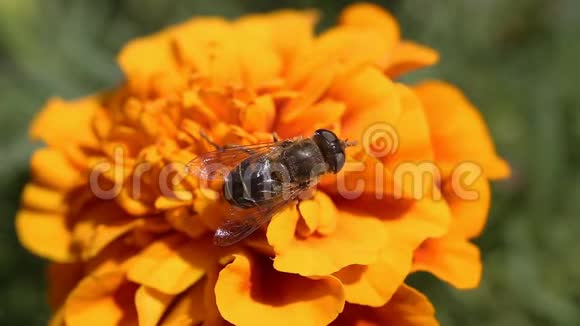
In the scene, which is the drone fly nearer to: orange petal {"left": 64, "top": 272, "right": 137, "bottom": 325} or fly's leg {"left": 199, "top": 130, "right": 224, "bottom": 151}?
fly's leg {"left": 199, "top": 130, "right": 224, "bottom": 151}

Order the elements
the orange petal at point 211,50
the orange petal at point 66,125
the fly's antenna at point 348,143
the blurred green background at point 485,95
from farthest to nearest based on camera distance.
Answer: the blurred green background at point 485,95
the orange petal at point 66,125
the orange petal at point 211,50
the fly's antenna at point 348,143

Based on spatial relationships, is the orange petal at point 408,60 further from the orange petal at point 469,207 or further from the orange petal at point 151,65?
the orange petal at point 151,65

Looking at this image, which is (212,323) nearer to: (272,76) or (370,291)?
(370,291)

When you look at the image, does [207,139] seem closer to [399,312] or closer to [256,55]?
[256,55]

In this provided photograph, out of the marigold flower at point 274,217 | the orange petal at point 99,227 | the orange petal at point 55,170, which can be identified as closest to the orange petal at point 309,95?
the marigold flower at point 274,217

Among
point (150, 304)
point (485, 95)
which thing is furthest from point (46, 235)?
point (485, 95)
